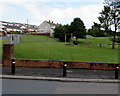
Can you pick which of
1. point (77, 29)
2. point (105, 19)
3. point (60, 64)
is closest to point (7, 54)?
point (60, 64)

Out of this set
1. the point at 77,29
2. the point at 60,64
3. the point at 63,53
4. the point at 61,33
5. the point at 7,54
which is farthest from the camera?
the point at 61,33

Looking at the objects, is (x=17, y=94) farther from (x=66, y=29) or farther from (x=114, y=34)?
(x=66, y=29)

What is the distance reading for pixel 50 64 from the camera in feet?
48.5

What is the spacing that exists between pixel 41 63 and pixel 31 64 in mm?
726

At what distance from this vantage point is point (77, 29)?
245 ft

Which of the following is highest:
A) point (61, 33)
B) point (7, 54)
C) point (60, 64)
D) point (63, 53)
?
point (61, 33)

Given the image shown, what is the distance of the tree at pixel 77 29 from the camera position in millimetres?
74250

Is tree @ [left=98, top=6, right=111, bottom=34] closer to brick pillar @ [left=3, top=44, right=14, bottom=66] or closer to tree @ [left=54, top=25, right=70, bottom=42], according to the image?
brick pillar @ [left=3, top=44, right=14, bottom=66]

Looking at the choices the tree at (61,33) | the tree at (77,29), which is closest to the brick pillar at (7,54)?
the tree at (77,29)

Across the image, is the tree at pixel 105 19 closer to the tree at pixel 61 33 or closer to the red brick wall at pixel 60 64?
the red brick wall at pixel 60 64

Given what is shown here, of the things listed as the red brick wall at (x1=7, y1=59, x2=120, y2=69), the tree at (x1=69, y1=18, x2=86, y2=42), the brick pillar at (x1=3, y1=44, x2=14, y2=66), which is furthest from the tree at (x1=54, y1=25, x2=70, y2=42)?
the red brick wall at (x1=7, y1=59, x2=120, y2=69)

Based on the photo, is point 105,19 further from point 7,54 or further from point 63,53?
point 7,54

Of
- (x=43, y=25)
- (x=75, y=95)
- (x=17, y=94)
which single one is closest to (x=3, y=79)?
(x=17, y=94)

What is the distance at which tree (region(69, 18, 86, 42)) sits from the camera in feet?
244
